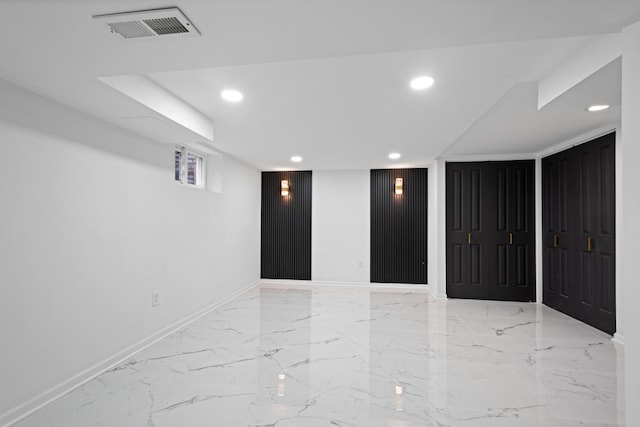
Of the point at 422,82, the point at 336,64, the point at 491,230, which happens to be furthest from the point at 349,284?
the point at 336,64

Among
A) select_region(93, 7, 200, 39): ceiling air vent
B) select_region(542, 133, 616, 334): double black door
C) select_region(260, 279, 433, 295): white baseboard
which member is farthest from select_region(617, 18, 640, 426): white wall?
select_region(260, 279, 433, 295): white baseboard

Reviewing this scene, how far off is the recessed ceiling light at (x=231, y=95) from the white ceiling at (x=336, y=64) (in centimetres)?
7

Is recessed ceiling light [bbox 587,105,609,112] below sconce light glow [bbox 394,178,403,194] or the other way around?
the other way around

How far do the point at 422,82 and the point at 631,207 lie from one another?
1.48m

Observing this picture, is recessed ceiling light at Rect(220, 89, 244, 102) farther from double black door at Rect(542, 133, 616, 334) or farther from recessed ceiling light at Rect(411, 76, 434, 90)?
double black door at Rect(542, 133, 616, 334)

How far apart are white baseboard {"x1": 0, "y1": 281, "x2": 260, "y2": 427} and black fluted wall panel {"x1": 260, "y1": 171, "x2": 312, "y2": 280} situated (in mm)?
2639

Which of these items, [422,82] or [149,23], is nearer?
[149,23]

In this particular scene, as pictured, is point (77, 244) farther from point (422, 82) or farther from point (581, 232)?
point (581, 232)

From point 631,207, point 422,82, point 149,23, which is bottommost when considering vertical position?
point 631,207

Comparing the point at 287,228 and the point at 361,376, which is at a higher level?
the point at 287,228

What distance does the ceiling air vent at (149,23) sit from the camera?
1406mm

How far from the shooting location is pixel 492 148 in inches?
190

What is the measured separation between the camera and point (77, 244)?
262cm

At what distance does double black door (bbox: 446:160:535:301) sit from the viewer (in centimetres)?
530
